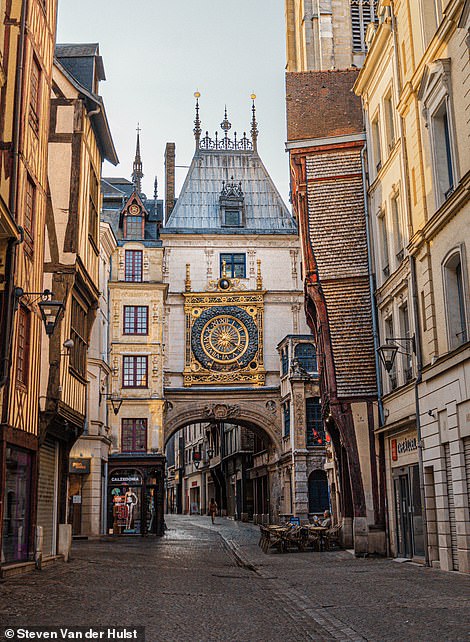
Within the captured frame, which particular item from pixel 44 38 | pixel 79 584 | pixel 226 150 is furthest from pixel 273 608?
pixel 226 150

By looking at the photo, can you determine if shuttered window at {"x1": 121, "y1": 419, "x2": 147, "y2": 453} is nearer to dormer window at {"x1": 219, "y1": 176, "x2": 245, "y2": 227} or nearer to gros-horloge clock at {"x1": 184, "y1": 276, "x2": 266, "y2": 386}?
gros-horloge clock at {"x1": 184, "y1": 276, "x2": 266, "y2": 386}

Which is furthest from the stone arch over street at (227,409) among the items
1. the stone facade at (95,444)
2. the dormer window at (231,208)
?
the dormer window at (231,208)

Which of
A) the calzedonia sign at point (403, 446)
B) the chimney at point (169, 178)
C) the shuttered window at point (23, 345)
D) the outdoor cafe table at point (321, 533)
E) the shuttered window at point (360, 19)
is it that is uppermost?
the chimney at point (169, 178)

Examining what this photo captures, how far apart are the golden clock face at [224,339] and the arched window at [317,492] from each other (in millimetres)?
7422

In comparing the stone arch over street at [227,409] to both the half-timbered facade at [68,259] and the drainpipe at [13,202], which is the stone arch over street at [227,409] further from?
the drainpipe at [13,202]

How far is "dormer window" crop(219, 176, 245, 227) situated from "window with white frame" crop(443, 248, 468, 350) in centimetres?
3095

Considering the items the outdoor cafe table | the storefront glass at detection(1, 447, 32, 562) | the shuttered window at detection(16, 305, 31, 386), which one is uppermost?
the shuttered window at detection(16, 305, 31, 386)

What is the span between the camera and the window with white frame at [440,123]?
16.5 m

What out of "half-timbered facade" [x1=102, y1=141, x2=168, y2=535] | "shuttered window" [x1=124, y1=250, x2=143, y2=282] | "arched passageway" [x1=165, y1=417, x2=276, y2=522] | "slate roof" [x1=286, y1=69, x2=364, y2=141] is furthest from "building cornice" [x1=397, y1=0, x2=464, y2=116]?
"arched passageway" [x1=165, y1=417, x2=276, y2=522]

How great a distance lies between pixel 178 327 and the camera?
4453 centimetres

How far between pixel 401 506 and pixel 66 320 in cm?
910

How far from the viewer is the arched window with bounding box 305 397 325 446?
41250 mm

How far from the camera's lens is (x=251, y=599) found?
12906 millimetres

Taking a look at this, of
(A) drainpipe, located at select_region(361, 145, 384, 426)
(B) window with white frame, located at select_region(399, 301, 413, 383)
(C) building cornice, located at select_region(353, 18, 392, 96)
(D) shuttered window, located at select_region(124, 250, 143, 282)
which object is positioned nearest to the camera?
(B) window with white frame, located at select_region(399, 301, 413, 383)
